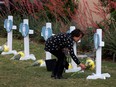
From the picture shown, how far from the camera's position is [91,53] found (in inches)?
465

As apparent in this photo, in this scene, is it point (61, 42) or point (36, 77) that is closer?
point (61, 42)

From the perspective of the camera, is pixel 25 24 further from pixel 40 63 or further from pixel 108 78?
pixel 108 78

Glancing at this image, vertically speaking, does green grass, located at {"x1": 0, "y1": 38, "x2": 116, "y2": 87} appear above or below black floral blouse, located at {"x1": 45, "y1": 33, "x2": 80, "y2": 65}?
below

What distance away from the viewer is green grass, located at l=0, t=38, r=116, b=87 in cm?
779

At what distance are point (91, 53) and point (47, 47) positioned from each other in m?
3.72

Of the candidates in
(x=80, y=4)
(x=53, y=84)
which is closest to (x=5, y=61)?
(x=53, y=84)

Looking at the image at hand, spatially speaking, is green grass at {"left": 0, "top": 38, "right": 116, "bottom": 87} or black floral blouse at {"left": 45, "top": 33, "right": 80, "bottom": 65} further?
black floral blouse at {"left": 45, "top": 33, "right": 80, "bottom": 65}

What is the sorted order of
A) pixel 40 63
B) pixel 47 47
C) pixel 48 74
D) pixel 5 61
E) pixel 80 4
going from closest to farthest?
pixel 47 47 → pixel 48 74 → pixel 40 63 → pixel 5 61 → pixel 80 4

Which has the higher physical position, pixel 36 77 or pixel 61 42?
pixel 61 42

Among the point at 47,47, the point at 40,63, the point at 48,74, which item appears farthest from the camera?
the point at 40,63

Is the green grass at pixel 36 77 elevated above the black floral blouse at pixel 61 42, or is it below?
below

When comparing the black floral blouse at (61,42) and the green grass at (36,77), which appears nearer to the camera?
the green grass at (36,77)

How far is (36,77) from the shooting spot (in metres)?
8.45

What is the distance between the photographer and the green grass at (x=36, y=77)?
25.6 feet
